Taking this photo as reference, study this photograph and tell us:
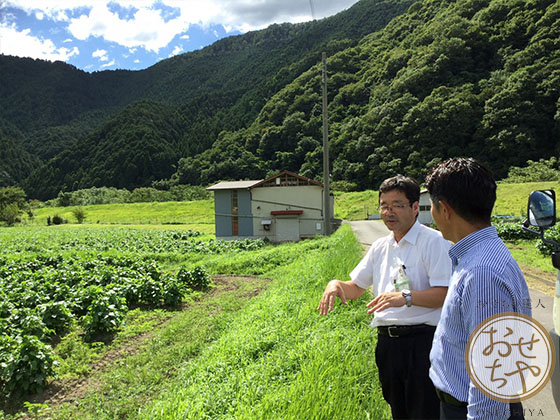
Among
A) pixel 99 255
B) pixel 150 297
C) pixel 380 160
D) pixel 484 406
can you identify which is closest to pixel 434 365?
pixel 484 406

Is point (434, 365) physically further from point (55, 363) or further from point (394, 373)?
point (55, 363)

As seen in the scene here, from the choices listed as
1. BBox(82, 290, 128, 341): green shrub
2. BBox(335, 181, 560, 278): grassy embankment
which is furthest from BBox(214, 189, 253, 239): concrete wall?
BBox(82, 290, 128, 341): green shrub

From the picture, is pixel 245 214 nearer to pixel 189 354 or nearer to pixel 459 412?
pixel 189 354

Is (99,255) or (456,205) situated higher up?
(456,205)

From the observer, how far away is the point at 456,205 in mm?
1581

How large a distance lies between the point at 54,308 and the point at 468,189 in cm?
743

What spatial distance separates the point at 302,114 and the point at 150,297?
252 ft

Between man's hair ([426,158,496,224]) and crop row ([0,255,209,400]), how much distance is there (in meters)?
5.30

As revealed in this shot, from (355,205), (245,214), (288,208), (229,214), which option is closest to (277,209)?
(288,208)

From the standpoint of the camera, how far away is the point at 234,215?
87.9ft

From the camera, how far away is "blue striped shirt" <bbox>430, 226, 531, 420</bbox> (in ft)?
4.40

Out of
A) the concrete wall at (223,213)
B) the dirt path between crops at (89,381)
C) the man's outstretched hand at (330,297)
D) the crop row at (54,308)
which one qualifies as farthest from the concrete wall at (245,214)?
the man's outstretched hand at (330,297)

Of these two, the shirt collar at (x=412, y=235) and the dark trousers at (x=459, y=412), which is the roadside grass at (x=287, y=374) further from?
the shirt collar at (x=412, y=235)

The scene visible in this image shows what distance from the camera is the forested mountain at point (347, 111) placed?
2127 inches
